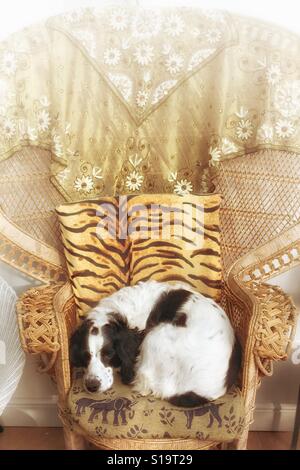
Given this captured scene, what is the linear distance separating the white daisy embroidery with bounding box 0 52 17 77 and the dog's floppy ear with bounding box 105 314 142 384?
3.17 feet

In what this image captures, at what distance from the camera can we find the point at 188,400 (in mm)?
1338

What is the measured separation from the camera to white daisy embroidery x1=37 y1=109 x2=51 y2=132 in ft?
5.52

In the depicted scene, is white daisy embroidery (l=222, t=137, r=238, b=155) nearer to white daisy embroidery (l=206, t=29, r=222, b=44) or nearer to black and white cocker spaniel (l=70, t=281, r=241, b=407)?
white daisy embroidery (l=206, t=29, r=222, b=44)

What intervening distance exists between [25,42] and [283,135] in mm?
994

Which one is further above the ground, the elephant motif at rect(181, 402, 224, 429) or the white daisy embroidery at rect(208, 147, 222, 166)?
the white daisy embroidery at rect(208, 147, 222, 166)

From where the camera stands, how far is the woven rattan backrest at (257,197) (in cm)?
169

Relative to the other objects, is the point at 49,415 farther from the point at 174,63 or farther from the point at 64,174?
the point at 174,63

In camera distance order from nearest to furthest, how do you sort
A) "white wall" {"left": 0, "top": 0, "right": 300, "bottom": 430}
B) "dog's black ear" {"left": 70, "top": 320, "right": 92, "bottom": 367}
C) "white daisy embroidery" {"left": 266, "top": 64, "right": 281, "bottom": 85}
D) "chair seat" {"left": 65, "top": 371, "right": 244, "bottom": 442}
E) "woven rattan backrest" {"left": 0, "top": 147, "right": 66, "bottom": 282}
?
"chair seat" {"left": 65, "top": 371, "right": 244, "bottom": 442} → "dog's black ear" {"left": 70, "top": 320, "right": 92, "bottom": 367} → "white daisy embroidery" {"left": 266, "top": 64, "right": 281, "bottom": 85} → "woven rattan backrest" {"left": 0, "top": 147, "right": 66, "bottom": 282} → "white wall" {"left": 0, "top": 0, "right": 300, "bottom": 430}

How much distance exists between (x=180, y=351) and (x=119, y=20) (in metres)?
1.18

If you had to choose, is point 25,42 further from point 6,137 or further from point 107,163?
point 107,163

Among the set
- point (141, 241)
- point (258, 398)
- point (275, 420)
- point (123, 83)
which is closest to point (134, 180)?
point (141, 241)

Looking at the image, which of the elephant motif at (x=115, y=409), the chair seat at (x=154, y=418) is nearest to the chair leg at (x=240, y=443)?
the chair seat at (x=154, y=418)

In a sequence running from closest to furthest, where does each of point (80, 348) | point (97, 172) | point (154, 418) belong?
1. point (154, 418)
2. point (80, 348)
3. point (97, 172)

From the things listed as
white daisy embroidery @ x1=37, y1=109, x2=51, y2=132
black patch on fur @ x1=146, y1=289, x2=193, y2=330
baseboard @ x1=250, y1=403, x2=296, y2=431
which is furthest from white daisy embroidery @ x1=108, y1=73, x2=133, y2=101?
baseboard @ x1=250, y1=403, x2=296, y2=431
